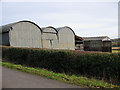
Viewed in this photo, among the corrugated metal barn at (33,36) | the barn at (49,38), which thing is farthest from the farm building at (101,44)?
the barn at (49,38)

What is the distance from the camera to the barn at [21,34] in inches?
940

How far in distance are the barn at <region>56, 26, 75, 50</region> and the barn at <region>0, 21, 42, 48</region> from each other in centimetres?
582

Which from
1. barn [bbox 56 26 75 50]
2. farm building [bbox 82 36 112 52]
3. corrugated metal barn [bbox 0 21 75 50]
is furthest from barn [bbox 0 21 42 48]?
farm building [bbox 82 36 112 52]

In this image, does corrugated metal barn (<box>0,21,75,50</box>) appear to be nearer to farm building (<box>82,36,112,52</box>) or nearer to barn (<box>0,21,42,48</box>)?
barn (<box>0,21,42,48</box>)

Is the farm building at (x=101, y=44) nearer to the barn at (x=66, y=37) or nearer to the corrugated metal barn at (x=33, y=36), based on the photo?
the barn at (x=66, y=37)

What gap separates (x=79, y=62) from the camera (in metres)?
9.08

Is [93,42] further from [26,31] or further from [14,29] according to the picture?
[14,29]

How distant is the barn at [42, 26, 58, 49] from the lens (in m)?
28.8

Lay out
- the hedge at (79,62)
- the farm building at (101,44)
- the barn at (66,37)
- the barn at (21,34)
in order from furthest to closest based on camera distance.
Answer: the farm building at (101,44) → the barn at (66,37) → the barn at (21,34) → the hedge at (79,62)

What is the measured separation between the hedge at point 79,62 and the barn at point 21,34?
11663mm

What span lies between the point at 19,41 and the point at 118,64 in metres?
20.2

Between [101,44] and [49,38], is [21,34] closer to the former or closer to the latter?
[49,38]

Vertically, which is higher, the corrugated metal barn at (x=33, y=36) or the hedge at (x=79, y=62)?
the corrugated metal barn at (x=33, y=36)

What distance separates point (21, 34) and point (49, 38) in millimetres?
6652
